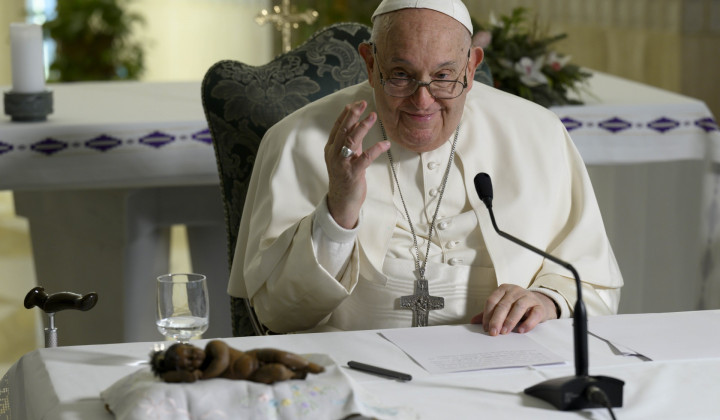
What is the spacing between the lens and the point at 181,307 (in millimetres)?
2031

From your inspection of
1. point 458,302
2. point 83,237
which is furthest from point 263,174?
point 83,237

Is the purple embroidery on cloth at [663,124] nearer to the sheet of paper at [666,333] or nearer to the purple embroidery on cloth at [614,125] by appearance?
the purple embroidery on cloth at [614,125]

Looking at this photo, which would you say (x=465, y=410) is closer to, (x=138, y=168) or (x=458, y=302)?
(x=458, y=302)

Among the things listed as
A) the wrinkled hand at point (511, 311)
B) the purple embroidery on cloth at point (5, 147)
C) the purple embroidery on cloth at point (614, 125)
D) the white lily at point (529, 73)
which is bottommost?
the wrinkled hand at point (511, 311)

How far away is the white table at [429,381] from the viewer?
176cm

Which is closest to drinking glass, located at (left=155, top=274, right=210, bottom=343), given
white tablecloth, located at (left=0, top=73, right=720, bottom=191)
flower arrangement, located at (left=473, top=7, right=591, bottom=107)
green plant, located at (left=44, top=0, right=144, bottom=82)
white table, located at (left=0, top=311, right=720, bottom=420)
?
white table, located at (left=0, top=311, right=720, bottom=420)

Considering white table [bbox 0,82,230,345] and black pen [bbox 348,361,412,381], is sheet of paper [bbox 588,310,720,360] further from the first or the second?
white table [bbox 0,82,230,345]

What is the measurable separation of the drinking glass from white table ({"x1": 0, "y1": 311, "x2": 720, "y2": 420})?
0.24ft

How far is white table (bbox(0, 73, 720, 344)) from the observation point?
13.1ft

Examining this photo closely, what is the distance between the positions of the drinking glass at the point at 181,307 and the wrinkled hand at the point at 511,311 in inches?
23.8

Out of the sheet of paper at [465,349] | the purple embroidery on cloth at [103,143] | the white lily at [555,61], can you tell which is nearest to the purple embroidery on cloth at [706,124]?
the white lily at [555,61]

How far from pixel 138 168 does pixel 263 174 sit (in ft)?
4.17

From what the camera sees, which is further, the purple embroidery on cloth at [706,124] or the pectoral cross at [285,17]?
the pectoral cross at [285,17]

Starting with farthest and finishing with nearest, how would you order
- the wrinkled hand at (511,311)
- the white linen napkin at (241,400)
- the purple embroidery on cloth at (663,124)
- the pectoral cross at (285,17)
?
the pectoral cross at (285,17)
the purple embroidery on cloth at (663,124)
the wrinkled hand at (511,311)
the white linen napkin at (241,400)
